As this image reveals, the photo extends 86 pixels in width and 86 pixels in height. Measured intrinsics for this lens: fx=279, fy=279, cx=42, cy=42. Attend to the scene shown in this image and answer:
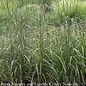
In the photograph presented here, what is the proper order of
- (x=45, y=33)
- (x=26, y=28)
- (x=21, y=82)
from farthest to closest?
1. (x=26, y=28)
2. (x=45, y=33)
3. (x=21, y=82)

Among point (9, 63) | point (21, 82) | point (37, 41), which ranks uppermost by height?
point (37, 41)

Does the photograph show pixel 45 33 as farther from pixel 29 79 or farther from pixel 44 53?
pixel 29 79

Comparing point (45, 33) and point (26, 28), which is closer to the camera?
point (45, 33)

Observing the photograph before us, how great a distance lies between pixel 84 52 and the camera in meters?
4.27

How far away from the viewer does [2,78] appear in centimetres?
415

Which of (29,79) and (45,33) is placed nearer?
(29,79)

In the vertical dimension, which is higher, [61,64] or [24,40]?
[24,40]

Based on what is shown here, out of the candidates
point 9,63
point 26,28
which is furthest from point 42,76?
point 26,28

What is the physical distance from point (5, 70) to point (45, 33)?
2.91 feet

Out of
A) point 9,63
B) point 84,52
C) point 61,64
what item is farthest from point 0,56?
point 84,52

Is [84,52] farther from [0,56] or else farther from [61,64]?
[0,56]

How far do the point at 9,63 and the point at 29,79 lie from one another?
387 millimetres

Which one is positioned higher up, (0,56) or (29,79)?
(0,56)

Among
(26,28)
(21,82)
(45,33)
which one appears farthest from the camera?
(26,28)
